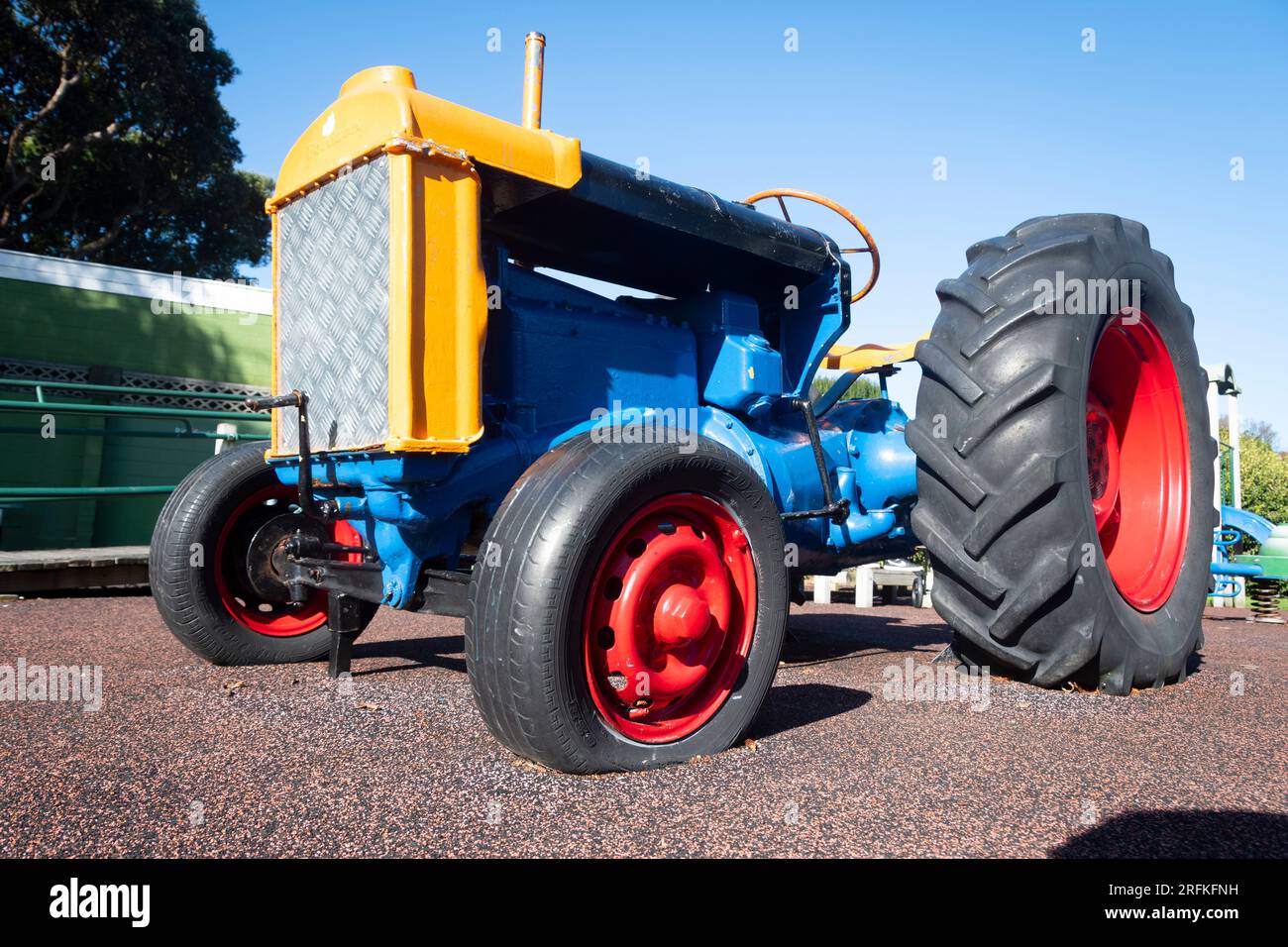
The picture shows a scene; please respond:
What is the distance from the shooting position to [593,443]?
2342 millimetres

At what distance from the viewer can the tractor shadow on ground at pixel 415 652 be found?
3.66m

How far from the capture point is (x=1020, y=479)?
280 cm

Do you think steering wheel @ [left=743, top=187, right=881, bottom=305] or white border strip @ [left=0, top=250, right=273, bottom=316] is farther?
white border strip @ [left=0, top=250, right=273, bottom=316]

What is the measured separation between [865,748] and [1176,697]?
1.51m

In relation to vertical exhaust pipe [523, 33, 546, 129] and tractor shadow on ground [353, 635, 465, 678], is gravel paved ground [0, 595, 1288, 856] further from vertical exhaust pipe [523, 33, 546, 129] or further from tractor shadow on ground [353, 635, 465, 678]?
vertical exhaust pipe [523, 33, 546, 129]

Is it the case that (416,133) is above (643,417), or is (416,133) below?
above

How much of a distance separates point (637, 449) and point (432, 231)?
920 mm

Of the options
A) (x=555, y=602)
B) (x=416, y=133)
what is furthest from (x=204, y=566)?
(x=555, y=602)

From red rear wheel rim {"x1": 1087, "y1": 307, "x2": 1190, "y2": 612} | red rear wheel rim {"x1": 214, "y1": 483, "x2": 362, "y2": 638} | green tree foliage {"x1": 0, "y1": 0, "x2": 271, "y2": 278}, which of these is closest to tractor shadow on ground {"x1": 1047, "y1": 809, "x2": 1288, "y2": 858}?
red rear wheel rim {"x1": 1087, "y1": 307, "x2": 1190, "y2": 612}

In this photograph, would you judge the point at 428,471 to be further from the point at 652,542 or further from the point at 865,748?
the point at 865,748

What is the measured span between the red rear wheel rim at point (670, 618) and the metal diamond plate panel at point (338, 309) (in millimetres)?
836

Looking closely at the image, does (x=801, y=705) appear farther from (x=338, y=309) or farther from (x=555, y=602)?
(x=338, y=309)

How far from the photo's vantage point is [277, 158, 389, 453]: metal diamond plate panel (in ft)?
8.78

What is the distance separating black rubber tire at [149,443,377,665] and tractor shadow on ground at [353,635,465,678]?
36 centimetres
